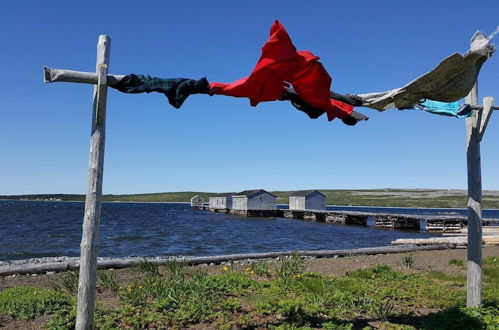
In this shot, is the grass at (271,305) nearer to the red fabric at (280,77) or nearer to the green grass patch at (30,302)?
the green grass patch at (30,302)

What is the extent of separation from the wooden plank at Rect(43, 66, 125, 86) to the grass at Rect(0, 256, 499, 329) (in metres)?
3.32

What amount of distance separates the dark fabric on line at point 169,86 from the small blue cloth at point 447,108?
372cm

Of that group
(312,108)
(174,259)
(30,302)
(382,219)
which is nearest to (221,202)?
(382,219)

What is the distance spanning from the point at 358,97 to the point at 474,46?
167 cm

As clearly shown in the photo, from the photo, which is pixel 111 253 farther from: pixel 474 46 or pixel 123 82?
pixel 474 46

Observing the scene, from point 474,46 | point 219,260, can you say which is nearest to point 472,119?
point 474,46

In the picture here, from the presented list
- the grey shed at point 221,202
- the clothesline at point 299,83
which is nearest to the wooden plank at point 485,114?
the clothesline at point 299,83

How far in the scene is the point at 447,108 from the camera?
21.4ft

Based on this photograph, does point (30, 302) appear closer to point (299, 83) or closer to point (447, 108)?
point (299, 83)

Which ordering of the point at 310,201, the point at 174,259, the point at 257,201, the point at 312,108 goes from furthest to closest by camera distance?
the point at 257,201 < the point at 310,201 < the point at 174,259 < the point at 312,108

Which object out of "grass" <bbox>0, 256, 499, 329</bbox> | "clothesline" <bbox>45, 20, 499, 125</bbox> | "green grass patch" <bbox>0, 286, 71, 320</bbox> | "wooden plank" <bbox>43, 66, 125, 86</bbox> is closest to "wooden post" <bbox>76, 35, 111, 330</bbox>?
"wooden plank" <bbox>43, 66, 125, 86</bbox>

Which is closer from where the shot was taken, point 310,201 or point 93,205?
point 93,205

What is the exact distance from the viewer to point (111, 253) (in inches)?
855

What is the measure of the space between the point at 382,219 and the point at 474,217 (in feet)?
160
